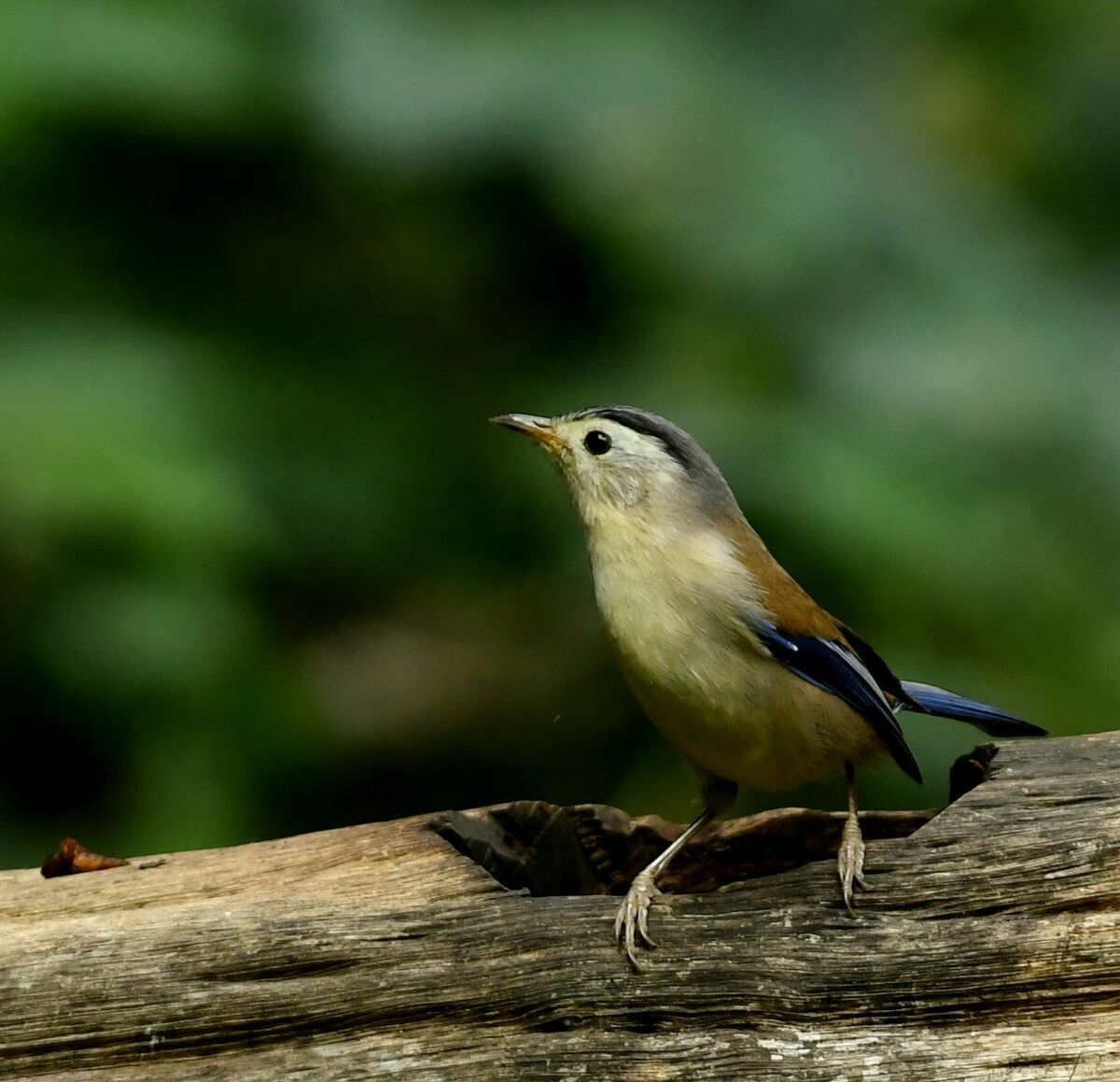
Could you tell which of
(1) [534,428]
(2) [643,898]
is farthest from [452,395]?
(2) [643,898]

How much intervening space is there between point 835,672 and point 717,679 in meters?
0.34

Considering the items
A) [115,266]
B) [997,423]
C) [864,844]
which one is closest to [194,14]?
[115,266]

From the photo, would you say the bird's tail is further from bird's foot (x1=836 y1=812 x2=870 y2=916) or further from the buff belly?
bird's foot (x1=836 y1=812 x2=870 y2=916)

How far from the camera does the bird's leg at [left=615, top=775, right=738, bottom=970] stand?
3350 millimetres

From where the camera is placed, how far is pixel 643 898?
3469 millimetres

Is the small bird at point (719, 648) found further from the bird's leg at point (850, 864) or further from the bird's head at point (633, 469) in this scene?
the bird's leg at point (850, 864)

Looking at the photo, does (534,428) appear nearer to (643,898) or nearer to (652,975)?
(643,898)

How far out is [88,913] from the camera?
3.79 meters

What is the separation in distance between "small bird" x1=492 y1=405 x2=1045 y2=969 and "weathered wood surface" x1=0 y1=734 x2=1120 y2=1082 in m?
0.28

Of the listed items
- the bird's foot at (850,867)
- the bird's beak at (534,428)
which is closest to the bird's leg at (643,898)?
the bird's foot at (850,867)

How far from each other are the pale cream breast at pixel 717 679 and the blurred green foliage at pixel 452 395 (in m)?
1.47

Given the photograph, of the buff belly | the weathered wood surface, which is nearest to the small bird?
the buff belly

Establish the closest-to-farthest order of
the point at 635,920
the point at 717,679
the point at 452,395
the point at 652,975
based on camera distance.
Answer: the point at 652,975, the point at 635,920, the point at 717,679, the point at 452,395

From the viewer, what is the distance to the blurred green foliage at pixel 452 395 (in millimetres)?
5441
